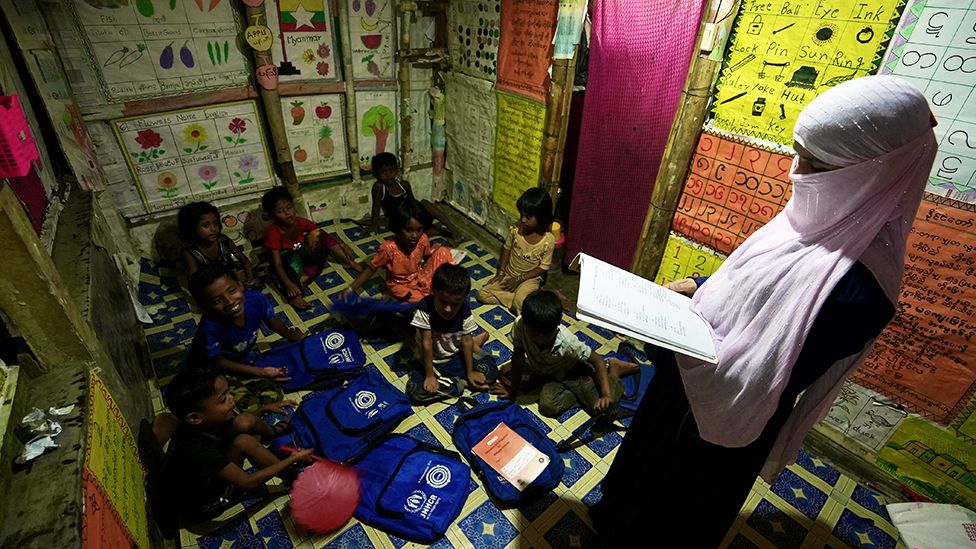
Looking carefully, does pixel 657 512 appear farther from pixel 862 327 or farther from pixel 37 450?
pixel 37 450

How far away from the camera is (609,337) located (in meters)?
3.39

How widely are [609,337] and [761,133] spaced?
1.70m

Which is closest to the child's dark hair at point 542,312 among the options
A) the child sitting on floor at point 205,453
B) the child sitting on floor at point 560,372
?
the child sitting on floor at point 560,372

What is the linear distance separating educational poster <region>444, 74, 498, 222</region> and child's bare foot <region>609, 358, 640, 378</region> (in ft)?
7.32

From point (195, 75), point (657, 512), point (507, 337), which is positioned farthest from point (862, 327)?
point (195, 75)

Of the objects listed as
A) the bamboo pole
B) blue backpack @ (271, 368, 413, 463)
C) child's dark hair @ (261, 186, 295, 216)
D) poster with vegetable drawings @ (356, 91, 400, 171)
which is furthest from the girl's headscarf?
poster with vegetable drawings @ (356, 91, 400, 171)

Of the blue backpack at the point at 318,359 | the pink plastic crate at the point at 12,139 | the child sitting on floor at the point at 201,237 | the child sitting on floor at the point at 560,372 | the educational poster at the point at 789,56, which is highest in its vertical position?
the educational poster at the point at 789,56

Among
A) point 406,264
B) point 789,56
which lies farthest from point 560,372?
point 789,56

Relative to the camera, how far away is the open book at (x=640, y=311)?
1224 millimetres

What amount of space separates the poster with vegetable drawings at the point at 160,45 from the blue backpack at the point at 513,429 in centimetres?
347

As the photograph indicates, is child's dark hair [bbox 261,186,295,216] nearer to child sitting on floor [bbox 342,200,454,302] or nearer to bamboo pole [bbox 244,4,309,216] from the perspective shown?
bamboo pole [bbox 244,4,309,216]

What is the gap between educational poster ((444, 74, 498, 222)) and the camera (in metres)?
4.16

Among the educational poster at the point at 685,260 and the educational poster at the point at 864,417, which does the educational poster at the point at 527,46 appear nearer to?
the educational poster at the point at 685,260

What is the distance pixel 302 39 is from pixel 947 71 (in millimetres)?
4294
